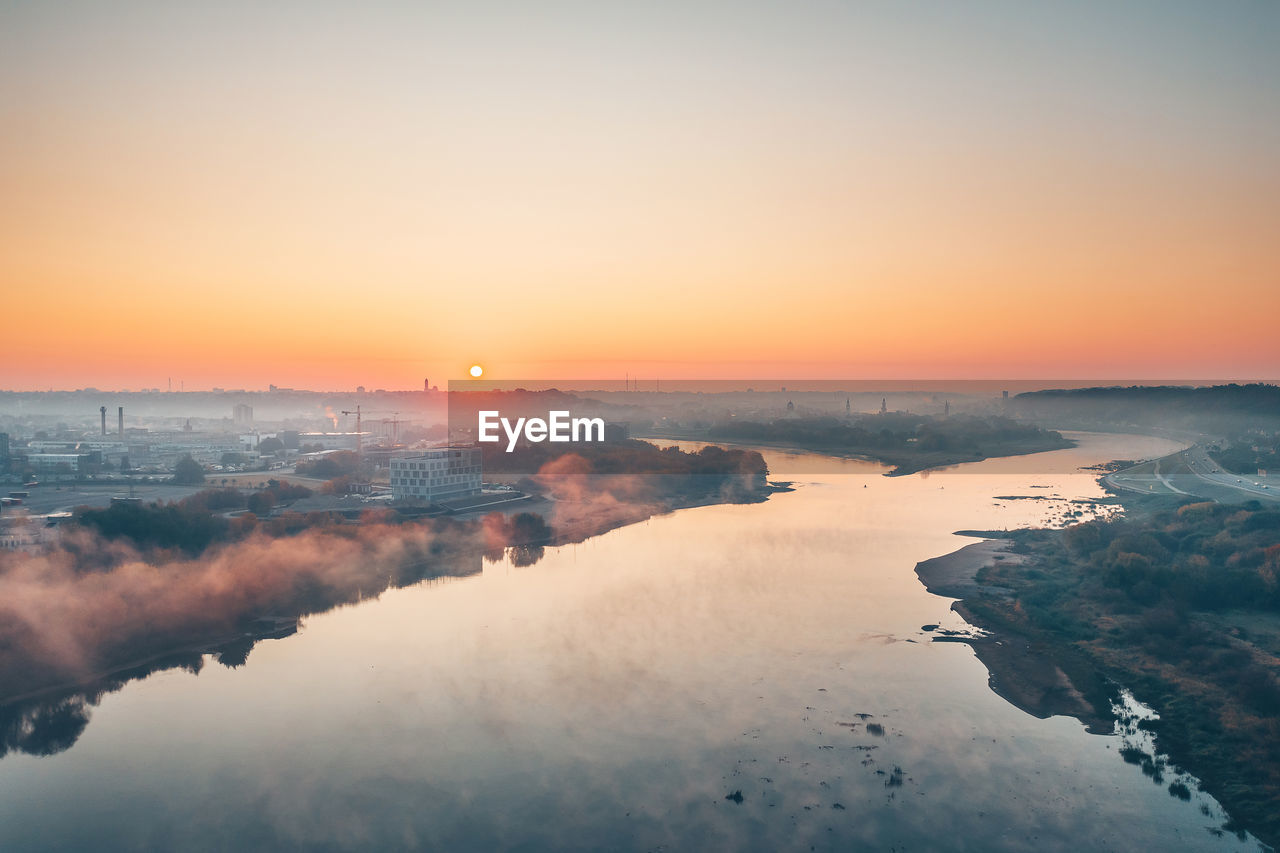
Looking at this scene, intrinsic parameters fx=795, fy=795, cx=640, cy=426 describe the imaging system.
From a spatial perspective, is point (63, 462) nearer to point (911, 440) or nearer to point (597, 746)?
point (597, 746)

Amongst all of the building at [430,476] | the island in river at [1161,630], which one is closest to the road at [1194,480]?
the island in river at [1161,630]

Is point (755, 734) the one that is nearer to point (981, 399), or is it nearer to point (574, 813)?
point (574, 813)

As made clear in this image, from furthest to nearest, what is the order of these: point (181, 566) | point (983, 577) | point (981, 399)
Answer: point (981, 399), point (983, 577), point (181, 566)

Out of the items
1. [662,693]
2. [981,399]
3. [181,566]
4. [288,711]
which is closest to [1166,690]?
[662,693]

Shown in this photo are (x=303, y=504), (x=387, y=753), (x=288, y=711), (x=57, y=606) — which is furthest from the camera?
(x=303, y=504)

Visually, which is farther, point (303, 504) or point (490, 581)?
point (303, 504)
